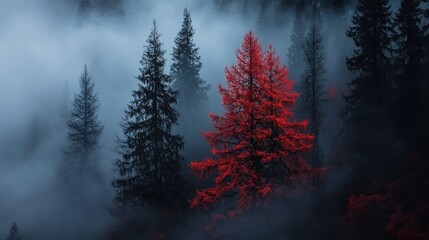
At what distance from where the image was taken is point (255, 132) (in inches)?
672

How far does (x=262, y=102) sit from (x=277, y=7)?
7024 centimetres

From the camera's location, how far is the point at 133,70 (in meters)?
83.0

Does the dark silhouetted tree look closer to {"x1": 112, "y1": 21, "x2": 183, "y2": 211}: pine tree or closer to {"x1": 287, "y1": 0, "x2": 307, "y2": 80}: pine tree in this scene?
{"x1": 112, "y1": 21, "x2": 183, "y2": 211}: pine tree

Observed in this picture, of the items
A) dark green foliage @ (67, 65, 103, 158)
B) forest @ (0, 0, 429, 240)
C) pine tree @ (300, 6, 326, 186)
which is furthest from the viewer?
dark green foliage @ (67, 65, 103, 158)

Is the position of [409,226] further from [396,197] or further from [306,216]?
[306,216]

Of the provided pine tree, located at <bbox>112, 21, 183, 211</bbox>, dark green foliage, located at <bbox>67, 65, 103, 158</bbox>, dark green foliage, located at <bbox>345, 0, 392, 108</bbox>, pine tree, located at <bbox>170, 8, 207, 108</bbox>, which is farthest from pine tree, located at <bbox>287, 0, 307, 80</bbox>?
pine tree, located at <bbox>112, 21, 183, 211</bbox>

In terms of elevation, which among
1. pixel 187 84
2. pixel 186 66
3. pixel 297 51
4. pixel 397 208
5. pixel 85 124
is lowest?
pixel 397 208

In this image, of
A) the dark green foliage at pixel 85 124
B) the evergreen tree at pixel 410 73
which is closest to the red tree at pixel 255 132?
the evergreen tree at pixel 410 73

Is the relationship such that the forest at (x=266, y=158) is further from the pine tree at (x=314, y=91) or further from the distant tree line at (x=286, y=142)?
the pine tree at (x=314, y=91)

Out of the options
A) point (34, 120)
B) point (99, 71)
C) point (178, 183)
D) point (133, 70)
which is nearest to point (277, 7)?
point (133, 70)

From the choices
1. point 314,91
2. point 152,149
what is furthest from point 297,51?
point 152,149

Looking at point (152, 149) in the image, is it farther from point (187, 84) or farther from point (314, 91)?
point (187, 84)

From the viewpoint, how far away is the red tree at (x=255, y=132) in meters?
17.1

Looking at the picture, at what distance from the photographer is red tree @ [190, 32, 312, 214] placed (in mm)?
17062
